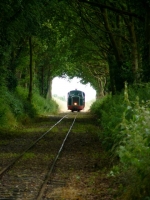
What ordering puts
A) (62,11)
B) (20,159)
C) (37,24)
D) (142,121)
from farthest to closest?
1. (62,11)
2. (37,24)
3. (20,159)
4. (142,121)

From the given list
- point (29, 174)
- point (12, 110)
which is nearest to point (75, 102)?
point (12, 110)

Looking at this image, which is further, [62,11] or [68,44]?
[68,44]

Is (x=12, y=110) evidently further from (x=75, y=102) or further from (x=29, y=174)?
(x=75, y=102)

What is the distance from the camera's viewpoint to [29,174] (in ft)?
37.3

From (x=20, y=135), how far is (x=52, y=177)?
35.6 feet

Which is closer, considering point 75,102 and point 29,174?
point 29,174

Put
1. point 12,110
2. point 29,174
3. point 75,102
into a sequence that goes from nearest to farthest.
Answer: point 29,174
point 12,110
point 75,102

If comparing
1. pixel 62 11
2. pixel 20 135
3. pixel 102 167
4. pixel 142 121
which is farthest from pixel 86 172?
pixel 62 11

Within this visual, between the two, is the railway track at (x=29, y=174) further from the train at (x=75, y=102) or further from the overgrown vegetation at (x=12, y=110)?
the train at (x=75, y=102)

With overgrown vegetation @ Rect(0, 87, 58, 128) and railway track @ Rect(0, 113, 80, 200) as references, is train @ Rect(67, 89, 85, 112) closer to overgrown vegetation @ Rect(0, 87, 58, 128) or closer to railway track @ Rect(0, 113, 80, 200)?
overgrown vegetation @ Rect(0, 87, 58, 128)

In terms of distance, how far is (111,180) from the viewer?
1045 centimetres

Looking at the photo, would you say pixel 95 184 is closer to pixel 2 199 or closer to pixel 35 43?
pixel 2 199

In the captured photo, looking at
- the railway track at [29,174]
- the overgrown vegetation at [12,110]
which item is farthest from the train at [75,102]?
the railway track at [29,174]

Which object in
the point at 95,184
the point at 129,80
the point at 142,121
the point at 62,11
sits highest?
the point at 62,11
